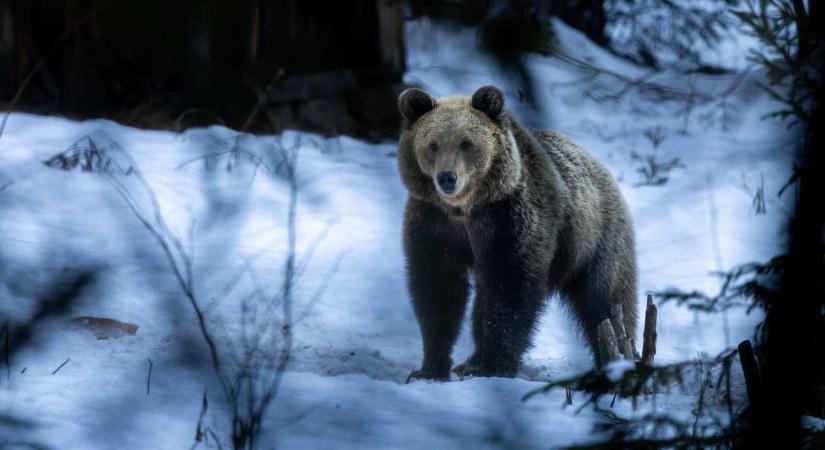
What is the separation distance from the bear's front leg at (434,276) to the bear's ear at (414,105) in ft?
1.45

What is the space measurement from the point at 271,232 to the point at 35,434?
3.85 metres

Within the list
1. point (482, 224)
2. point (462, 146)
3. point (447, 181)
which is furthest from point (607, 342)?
point (462, 146)

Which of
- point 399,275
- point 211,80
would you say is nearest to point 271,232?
point 399,275

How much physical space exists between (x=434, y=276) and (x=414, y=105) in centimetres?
88

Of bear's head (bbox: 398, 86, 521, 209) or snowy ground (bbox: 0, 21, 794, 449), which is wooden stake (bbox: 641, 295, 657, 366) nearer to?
snowy ground (bbox: 0, 21, 794, 449)

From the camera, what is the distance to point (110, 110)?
6.29m

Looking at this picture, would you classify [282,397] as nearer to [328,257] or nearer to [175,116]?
[328,257]

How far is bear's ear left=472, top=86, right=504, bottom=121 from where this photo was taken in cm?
466

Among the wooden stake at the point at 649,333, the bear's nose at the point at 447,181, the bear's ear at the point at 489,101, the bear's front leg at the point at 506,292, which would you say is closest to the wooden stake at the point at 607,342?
the wooden stake at the point at 649,333

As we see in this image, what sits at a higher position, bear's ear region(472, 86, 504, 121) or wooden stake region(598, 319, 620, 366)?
bear's ear region(472, 86, 504, 121)

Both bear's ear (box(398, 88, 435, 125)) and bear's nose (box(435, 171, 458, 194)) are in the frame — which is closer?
bear's nose (box(435, 171, 458, 194))

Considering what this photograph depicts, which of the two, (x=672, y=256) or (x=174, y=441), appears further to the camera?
(x=672, y=256)

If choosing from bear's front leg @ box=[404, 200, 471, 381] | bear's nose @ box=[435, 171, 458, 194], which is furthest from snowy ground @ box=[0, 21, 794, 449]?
bear's nose @ box=[435, 171, 458, 194]

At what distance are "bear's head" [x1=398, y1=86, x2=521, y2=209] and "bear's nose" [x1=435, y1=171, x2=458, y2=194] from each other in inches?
5.5
